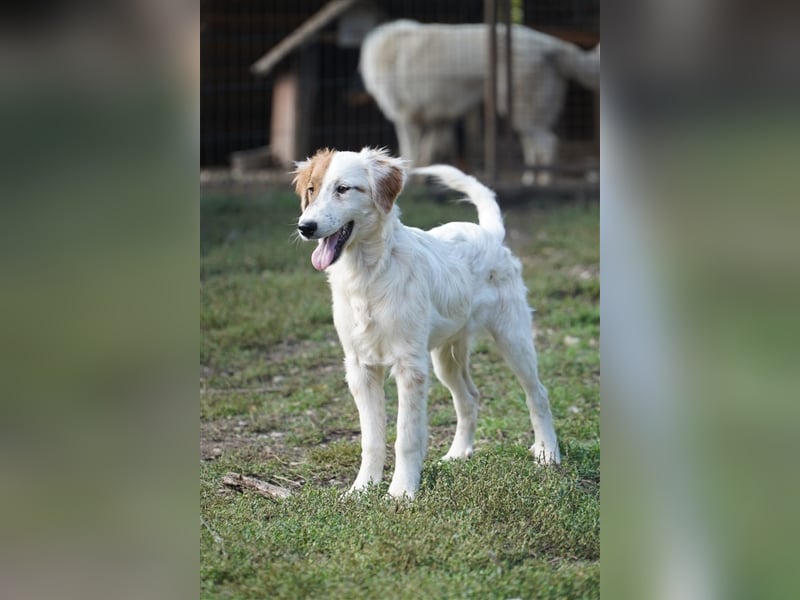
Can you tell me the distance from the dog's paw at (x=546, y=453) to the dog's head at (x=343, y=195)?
1.43 meters

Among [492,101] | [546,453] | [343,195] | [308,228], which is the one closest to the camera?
[308,228]

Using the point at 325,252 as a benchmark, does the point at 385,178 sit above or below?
above

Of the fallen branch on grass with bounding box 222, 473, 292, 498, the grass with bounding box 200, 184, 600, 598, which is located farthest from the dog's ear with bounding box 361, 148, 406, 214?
the fallen branch on grass with bounding box 222, 473, 292, 498

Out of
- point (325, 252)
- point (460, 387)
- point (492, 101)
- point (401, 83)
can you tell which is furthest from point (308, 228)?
point (401, 83)

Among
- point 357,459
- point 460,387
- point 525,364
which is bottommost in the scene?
point 357,459

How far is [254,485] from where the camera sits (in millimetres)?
4781

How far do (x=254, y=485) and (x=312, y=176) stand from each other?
1.49m

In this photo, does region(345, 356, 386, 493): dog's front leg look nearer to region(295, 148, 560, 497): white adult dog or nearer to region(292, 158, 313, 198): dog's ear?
region(295, 148, 560, 497): white adult dog

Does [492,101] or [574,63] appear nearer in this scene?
[492,101]

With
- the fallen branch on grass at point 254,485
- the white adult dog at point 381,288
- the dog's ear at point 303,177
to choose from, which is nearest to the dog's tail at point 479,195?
the white adult dog at point 381,288

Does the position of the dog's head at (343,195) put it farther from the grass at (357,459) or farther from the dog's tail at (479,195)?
the grass at (357,459)

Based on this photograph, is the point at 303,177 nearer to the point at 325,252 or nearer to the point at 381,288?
the point at 325,252
